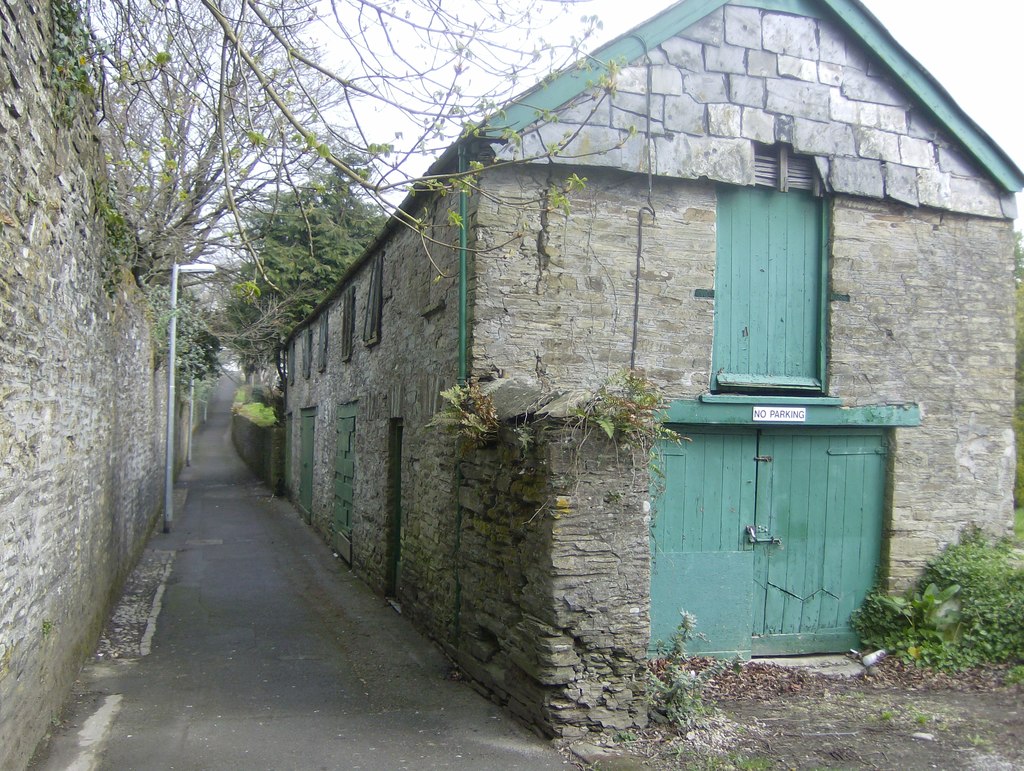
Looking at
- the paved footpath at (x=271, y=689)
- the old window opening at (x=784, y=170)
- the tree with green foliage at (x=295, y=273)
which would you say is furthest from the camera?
the tree with green foliage at (x=295, y=273)

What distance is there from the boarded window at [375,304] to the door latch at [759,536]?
18.2 ft

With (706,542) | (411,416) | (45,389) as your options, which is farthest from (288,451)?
(45,389)

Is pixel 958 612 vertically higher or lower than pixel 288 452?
lower

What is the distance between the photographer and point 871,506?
27.8 ft

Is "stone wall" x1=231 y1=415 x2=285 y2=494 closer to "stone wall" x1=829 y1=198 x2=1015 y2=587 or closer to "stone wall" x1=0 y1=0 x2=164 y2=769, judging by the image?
"stone wall" x1=0 y1=0 x2=164 y2=769

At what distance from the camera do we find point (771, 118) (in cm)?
821

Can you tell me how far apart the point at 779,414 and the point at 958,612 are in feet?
8.38

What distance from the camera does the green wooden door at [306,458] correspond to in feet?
57.5

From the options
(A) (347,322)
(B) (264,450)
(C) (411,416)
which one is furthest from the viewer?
(B) (264,450)

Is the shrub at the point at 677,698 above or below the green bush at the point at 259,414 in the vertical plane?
below

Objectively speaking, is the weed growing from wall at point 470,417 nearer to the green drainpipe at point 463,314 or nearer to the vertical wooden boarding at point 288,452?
the green drainpipe at point 463,314

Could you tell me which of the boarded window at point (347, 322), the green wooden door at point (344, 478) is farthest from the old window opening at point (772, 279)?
the boarded window at point (347, 322)

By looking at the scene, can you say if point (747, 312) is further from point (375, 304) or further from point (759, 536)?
point (375, 304)

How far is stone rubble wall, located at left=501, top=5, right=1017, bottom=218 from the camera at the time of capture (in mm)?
7738
